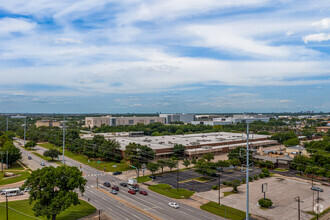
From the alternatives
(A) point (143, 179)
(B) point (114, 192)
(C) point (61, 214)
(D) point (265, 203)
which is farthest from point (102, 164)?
(D) point (265, 203)

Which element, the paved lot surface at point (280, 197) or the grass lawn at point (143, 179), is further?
the grass lawn at point (143, 179)

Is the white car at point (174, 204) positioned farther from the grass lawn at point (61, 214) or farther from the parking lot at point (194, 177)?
the grass lawn at point (61, 214)

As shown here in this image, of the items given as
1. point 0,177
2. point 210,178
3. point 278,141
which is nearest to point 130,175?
point 210,178

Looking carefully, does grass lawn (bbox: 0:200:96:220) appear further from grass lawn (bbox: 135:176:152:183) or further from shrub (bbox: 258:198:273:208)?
shrub (bbox: 258:198:273:208)

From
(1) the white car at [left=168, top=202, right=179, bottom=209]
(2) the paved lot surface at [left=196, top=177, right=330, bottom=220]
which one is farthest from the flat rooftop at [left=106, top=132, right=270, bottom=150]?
(1) the white car at [left=168, top=202, right=179, bottom=209]

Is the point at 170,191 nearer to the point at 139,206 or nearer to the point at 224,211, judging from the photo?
the point at 139,206

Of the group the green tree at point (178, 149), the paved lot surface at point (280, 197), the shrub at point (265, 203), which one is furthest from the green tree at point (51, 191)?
the green tree at point (178, 149)

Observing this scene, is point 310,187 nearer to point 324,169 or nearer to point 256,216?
point 324,169
